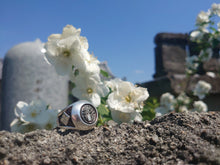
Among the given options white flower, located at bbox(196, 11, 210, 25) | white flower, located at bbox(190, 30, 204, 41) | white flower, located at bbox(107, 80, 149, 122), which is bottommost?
white flower, located at bbox(107, 80, 149, 122)

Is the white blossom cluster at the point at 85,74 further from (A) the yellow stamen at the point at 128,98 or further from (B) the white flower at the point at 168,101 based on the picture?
(B) the white flower at the point at 168,101

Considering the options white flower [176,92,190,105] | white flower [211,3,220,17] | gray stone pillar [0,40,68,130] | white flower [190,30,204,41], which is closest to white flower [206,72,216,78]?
Answer: white flower [176,92,190,105]

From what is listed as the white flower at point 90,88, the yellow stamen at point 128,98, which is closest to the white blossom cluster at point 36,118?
the white flower at point 90,88

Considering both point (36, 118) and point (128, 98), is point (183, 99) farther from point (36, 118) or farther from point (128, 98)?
point (36, 118)

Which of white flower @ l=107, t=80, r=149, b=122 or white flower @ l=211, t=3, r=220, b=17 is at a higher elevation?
white flower @ l=211, t=3, r=220, b=17

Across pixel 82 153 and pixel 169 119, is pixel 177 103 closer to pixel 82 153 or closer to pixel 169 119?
pixel 169 119

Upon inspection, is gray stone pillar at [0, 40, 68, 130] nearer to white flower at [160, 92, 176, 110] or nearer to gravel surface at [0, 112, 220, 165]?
white flower at [160, 92, 176, 110]
